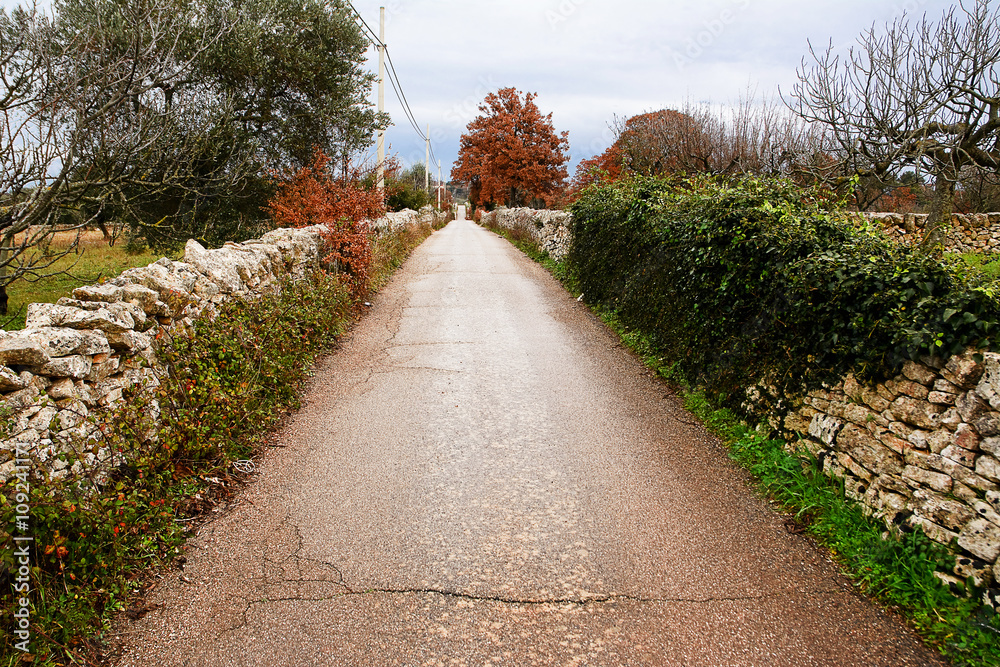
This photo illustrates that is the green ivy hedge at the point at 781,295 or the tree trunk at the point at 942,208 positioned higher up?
the tree trunk at the point at 942,208

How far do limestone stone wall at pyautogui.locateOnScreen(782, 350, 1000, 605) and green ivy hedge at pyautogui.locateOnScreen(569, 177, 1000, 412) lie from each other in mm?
157

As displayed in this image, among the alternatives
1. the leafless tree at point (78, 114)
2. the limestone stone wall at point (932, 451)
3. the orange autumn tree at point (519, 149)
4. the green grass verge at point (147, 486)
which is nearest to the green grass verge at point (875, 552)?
the limestone stone wall at point (932, 451)

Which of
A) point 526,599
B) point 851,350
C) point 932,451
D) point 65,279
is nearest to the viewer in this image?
point 526,599

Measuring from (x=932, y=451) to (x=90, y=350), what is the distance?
16.6ft

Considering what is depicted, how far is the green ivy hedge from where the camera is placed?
3.24m

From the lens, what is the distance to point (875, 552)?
3176mm

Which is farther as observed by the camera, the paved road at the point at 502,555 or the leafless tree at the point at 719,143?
the leafless tree at the point at 719,143

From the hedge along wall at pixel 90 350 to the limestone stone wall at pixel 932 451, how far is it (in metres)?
4.72


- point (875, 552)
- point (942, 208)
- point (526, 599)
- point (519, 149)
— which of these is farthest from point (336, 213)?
point (519, 149)

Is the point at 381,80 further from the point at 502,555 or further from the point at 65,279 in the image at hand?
the point at 502,555

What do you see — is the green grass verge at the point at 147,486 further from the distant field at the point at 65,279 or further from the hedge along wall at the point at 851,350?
the hedge along wall at the point at 851,350

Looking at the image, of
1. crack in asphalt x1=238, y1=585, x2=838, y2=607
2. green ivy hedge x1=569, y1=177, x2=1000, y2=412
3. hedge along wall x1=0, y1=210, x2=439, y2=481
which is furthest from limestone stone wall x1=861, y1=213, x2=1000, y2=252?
hedge along wall x1=0, y1=210, x2=439, y2=481

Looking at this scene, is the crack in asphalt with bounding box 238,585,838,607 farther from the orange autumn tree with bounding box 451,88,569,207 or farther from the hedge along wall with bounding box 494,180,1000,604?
the orange autumn tree with bounding box 451,88,569,207

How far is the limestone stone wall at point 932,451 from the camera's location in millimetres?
2729
